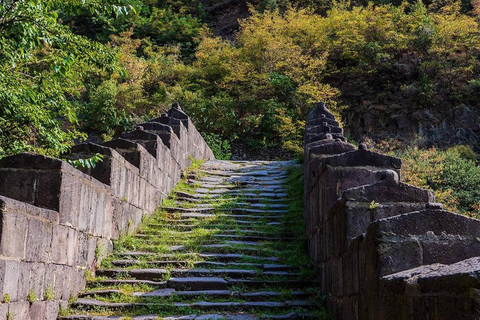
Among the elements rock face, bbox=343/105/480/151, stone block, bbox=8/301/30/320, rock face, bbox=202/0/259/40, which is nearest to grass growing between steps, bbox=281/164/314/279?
stone block, bbox=8/301/30/320

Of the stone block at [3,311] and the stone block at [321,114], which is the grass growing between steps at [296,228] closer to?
the stone block at [321,114]

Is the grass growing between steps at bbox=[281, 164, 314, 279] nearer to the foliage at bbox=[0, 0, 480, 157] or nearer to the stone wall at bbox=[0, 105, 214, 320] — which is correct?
the stone wall at bbox=[0, 105, 214, 320]

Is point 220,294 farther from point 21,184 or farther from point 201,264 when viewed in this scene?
point 21,184

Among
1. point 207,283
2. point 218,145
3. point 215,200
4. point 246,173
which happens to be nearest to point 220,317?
point 207,283

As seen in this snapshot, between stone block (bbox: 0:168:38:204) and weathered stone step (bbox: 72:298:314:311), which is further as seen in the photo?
weathered stone step (bbox: 72:298:314:311)

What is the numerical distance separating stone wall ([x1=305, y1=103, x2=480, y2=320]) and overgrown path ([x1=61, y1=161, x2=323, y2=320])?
659 mm

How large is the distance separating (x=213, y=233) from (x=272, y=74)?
13581 mm

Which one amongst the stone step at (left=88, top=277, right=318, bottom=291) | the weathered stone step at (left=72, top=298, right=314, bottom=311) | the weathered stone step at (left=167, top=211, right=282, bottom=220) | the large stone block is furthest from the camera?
the weathered stone step at (left=167, top=211, right=282, bottom=220)

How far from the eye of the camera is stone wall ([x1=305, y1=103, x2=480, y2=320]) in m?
2.09

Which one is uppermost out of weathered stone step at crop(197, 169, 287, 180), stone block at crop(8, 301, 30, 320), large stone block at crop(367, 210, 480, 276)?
weathered stone step at crop(197, 169, 287, 180)

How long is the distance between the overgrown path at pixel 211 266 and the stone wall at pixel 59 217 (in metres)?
0.31

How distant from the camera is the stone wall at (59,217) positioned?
4445mm

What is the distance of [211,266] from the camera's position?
21.9ft

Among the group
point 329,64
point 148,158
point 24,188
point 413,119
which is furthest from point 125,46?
point 24,188
